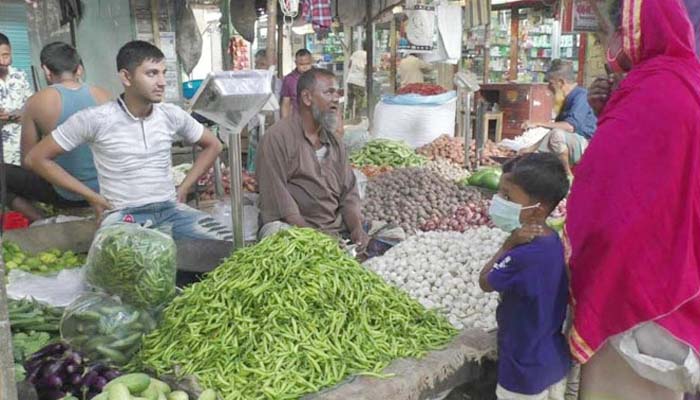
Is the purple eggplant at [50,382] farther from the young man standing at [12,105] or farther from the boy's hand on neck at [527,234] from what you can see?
the young man standing at [12,105]

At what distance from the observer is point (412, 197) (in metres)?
6.19

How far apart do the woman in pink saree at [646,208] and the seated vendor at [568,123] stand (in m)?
5.19

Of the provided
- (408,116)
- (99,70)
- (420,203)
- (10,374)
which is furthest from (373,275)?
(99,70)

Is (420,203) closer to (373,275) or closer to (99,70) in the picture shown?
(373,275)

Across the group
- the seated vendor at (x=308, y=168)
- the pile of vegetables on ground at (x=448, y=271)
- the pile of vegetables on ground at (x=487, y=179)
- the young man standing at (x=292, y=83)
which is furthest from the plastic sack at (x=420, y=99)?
the seated vendor at (x=308, y=168)

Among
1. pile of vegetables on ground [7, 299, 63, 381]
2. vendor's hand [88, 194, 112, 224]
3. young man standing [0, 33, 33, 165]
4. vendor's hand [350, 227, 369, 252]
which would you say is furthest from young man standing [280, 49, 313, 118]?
pile of vegetables on ground [7, 299, 63, 381]

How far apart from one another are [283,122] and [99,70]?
16.9 feet

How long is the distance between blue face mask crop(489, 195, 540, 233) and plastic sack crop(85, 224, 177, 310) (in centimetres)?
165

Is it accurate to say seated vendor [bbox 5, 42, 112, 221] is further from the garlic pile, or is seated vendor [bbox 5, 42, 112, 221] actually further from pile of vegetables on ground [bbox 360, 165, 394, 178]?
the garlic pile

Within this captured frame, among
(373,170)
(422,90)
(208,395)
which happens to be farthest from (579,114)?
(208,395)

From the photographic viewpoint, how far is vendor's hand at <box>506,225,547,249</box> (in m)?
2.46

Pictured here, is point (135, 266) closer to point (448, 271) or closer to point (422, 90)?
point (448, 271)

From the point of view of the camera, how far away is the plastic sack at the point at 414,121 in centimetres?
882

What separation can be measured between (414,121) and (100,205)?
5656 mm
